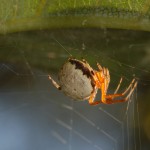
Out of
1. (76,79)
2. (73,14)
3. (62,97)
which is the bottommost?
(62,97)

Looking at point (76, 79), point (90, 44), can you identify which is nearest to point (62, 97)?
point (90, 44)

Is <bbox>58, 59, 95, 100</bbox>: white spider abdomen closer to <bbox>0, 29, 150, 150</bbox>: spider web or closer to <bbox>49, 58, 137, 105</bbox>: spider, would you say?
<bbox>49, 58, 137, 105</bbox>: spider

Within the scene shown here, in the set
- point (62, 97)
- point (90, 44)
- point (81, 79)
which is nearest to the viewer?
point (81, 79)

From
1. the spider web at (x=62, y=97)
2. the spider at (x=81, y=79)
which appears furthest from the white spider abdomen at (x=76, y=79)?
the spider web at (x=62, y=97)

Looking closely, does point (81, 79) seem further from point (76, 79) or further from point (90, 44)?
point (90, 44)

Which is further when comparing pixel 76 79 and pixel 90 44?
pixel 90 44

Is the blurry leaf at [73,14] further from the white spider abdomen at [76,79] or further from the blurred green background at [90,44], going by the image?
the white spider abdomen at [76,79]
